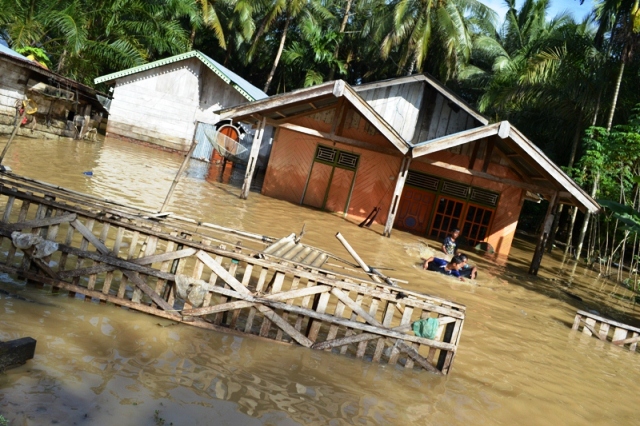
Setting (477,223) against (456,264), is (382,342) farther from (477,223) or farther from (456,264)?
(477,223)

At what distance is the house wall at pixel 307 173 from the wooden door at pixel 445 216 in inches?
69.8

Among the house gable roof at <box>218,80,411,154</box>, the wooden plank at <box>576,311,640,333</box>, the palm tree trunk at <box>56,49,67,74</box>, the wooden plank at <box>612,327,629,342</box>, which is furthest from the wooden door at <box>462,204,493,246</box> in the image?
the palm tree trunk at <box>56,49,67,74</box>

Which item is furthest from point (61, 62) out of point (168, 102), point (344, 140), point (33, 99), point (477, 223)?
point (477, 223)

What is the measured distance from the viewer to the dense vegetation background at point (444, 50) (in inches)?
755

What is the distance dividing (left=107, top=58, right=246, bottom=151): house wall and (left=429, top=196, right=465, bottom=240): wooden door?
38.3ft

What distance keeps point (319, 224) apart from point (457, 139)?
14.7ft

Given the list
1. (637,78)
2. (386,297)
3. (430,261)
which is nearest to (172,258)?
(386,297)

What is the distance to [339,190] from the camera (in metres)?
18.8

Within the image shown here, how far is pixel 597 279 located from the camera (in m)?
17.3

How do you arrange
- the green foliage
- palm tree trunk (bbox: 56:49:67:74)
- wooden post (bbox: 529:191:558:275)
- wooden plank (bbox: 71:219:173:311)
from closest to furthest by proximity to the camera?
wooden plank (bbox: 71:219:173:311) < wooden post (bbox: 529:191:558:275) < the green foliage < palm tree trunk (bbox: 56:49:67:74)

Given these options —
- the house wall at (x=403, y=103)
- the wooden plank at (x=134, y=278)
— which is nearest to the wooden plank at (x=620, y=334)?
the wooden plank at (x=134, y=278)

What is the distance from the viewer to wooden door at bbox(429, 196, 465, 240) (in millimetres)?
18719

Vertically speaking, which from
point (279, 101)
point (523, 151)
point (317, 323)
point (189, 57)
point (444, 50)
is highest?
point (444, 50)

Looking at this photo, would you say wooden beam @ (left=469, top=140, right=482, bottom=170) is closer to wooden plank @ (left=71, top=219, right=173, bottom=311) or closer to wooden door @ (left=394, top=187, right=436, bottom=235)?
wooden door @ (left=394, top=187, right=436, bottom=235)
